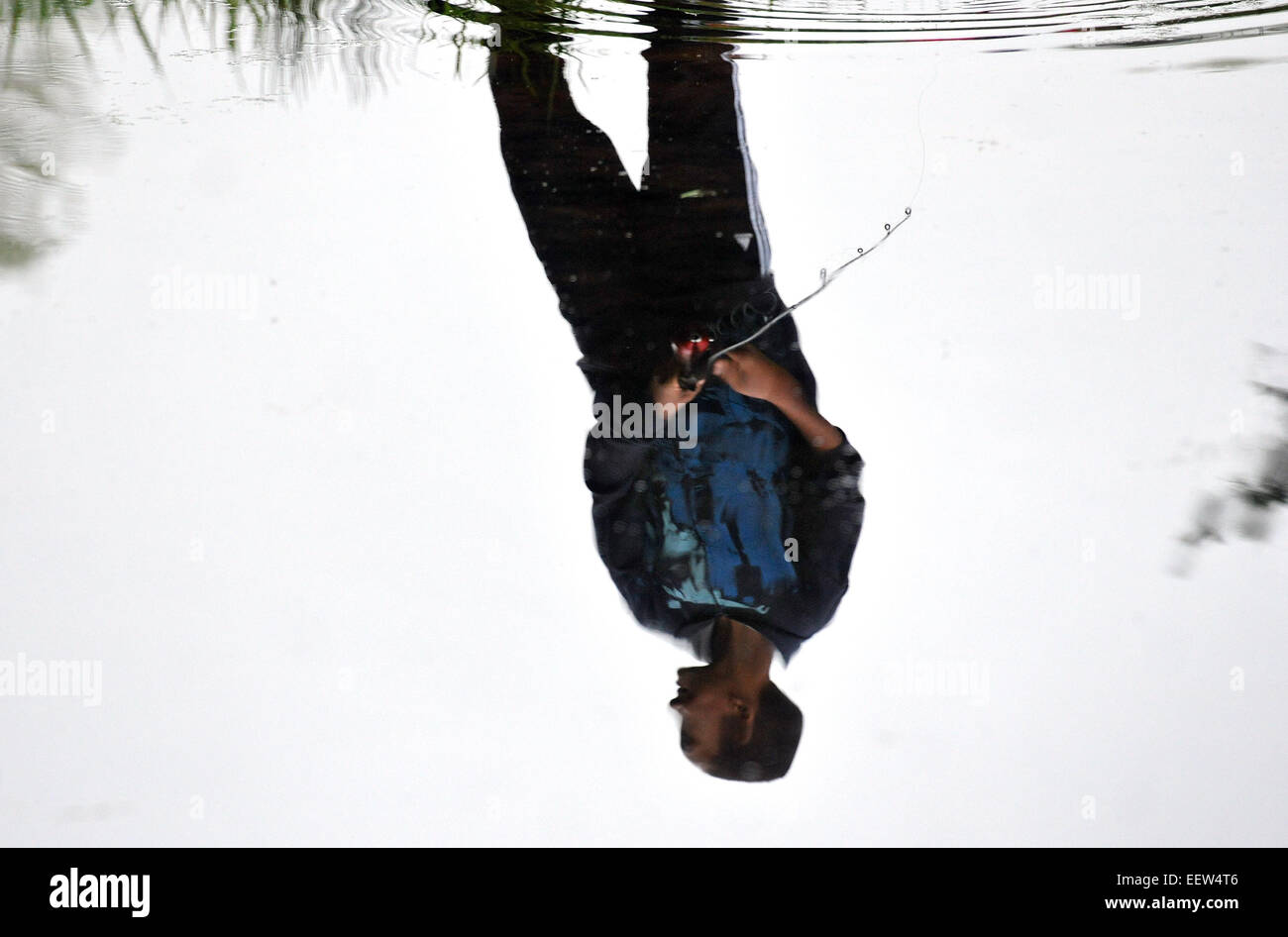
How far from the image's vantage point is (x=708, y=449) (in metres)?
0.81

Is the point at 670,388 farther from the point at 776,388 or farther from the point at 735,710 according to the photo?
the point at 735,710

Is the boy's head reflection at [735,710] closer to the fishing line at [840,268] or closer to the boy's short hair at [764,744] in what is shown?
the boy's short hair at [764,744]

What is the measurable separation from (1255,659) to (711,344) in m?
0.60

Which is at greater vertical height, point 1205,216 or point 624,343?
point 1205,216

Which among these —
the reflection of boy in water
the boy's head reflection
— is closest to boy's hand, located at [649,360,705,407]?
the reflection of boy in water

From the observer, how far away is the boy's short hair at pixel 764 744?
812 millimetres

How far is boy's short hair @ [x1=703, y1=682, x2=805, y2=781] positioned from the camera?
0.81 metres

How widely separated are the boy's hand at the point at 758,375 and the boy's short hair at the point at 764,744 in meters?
0.28

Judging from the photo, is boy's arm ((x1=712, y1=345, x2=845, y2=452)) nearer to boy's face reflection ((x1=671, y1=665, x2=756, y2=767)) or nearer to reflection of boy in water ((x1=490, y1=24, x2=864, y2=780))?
reflection of boy in water ((x1=490, y1=24, x2=864, y2=780))

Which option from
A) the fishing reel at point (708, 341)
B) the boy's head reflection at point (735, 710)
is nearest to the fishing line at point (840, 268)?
the fishing reel at point (708, 341)

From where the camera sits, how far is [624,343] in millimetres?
838

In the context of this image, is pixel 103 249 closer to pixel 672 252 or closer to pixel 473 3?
pixel 473 3

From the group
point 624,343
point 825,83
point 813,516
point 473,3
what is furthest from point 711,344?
point 473,3

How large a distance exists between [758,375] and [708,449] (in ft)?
0.28
